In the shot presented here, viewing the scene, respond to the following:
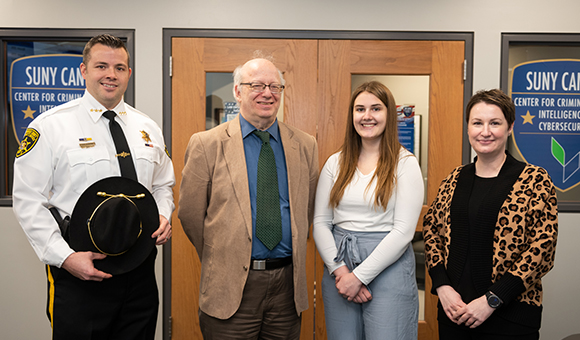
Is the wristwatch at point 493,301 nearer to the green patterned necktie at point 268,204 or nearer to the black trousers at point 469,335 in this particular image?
the black trousers at point 469,335

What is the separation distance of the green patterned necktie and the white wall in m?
1.22

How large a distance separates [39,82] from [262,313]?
2262 millimetres

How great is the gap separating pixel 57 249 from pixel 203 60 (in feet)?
5.26

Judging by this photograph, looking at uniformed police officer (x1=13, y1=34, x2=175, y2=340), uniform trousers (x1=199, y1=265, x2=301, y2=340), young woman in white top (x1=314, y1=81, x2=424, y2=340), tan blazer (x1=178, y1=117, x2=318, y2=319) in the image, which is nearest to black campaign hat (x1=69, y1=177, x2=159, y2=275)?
uniformed police officer (x1=13, y1=34, x2=175, y2=340)

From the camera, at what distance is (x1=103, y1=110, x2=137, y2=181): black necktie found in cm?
173

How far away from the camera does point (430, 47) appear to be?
2.76 metres

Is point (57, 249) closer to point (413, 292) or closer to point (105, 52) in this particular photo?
point (105, 52)

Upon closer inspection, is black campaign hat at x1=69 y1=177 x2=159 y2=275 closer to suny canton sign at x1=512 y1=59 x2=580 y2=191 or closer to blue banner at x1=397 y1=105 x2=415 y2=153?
blue banner at x1=397 y1=105 x2=415 y2=153

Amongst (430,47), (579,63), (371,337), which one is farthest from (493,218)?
(579,63)

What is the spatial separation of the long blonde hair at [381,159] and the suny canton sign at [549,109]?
60.3 inches

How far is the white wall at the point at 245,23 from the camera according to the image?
2719 millimetres

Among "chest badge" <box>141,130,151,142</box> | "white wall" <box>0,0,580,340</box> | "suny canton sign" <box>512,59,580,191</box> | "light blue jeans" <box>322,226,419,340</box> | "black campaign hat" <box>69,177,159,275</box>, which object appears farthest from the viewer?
"suny canton sign" <box>512,59,580,191</box>

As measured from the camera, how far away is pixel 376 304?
172 cm

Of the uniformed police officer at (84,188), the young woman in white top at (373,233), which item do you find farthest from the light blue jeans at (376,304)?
the uniformed police officer at (84,188)
